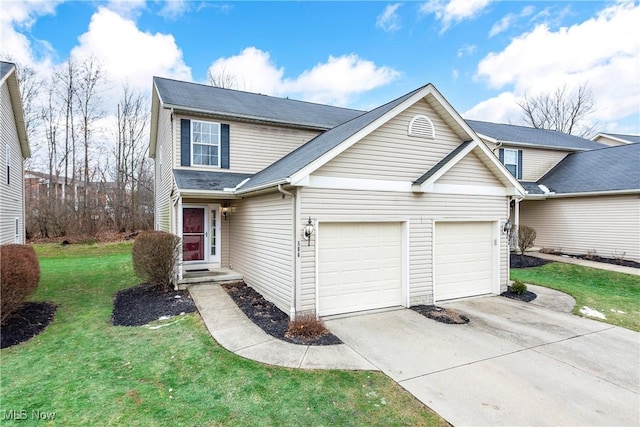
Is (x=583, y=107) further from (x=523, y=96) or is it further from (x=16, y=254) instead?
(x=16, y=254)

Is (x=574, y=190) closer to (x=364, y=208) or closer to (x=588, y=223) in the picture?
(x=588, y=223)

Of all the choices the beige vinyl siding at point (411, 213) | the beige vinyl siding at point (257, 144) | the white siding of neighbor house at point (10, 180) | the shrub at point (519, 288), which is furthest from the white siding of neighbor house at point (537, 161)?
the white siding of neighbor house at point (10, 180)

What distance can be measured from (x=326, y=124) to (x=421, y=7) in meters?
6.46

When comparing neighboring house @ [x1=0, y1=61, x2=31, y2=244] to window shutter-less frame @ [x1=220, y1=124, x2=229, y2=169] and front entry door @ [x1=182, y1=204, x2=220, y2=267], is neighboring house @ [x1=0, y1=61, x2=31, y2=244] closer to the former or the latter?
front entry door @ [x1=182, y1=204, x2=220, y2=267]

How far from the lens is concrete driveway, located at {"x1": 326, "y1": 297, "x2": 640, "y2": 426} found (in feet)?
12.0

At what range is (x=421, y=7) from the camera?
43.7ft

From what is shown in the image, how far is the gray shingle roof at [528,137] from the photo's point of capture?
17812mm

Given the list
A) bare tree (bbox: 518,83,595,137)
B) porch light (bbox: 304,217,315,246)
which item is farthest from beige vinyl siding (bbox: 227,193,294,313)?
bare tree (bbox: 518,83,595,137)

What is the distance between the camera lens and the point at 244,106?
39.8 feet

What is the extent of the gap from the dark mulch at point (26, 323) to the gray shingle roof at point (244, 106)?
637 cm

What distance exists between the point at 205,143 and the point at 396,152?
6530 mm

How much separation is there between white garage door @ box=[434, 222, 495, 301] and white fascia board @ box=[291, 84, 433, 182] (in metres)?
2.99

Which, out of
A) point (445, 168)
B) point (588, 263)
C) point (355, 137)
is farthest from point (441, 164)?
point (588, 263)

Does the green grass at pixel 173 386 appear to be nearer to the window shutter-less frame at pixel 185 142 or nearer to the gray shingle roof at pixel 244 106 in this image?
the window shutter-less frame at pixel 185 142
